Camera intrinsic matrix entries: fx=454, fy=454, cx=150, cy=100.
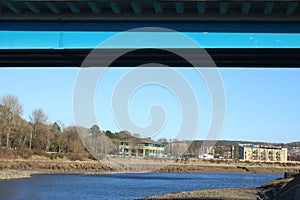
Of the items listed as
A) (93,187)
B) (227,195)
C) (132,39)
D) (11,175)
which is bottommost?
(11,175)

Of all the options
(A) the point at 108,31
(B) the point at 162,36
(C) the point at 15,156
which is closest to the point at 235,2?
(B) the point at 162,36

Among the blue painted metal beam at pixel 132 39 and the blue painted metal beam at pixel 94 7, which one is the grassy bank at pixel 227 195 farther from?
the blue painted metal beam at pixel 94 7

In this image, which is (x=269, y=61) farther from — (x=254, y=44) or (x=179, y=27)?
(x=179, y=27)

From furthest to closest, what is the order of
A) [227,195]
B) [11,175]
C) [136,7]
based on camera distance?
[11,175] < [227,195] < [136,7]

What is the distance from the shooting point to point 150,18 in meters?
13.9

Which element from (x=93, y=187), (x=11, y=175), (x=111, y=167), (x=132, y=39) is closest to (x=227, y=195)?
(x=93, y=187)

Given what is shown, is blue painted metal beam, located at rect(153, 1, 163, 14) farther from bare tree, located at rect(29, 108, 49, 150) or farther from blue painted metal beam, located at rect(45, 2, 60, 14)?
bare tree, located at rect(29, 108, 49, 150)

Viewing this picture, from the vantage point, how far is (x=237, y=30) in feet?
45.4

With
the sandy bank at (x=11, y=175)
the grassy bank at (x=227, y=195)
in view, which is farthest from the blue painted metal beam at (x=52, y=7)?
the sandy bank at (x=11, y=175)

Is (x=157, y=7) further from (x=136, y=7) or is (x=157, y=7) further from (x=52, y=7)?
(x=52, y=7)

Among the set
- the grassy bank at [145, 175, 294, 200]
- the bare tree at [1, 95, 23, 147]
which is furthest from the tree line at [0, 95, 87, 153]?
the grassy bank at [145, 175, 294, 200]

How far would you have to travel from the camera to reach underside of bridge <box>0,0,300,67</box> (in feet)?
43.2

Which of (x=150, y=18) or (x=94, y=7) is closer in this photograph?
(x=94, y=7)

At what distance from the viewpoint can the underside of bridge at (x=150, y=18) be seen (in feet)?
43.2
